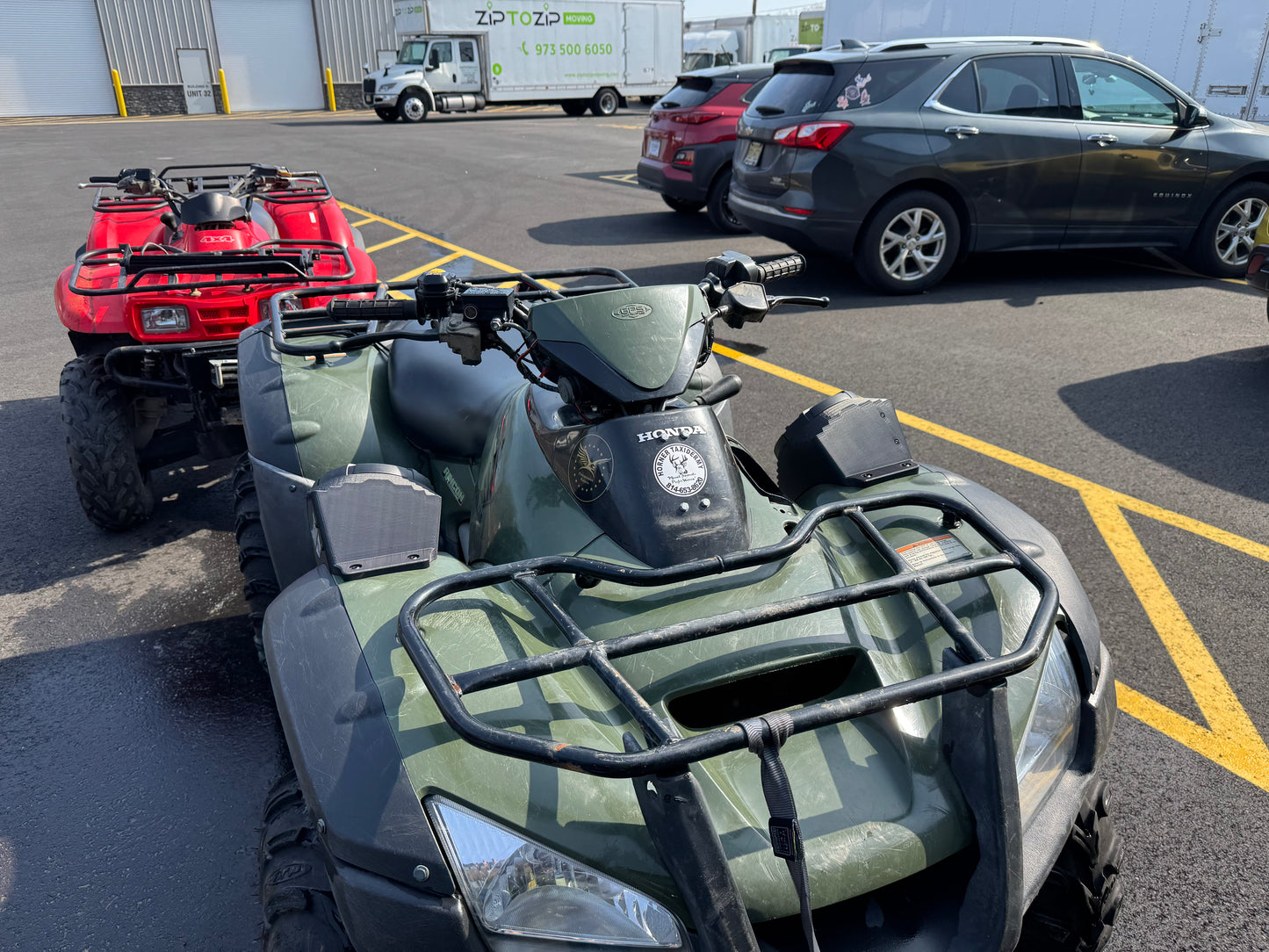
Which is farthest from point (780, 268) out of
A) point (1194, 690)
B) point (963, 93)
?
point (963, 93)

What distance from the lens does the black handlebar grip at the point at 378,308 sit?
2812 mm

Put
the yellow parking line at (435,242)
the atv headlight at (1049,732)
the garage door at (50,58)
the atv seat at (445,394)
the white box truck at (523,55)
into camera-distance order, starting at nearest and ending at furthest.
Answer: the atv headlight at (1049,732) < the atv seat at (445,394) < the yellow parking line at (435,242) < the white box truck at (523,55) < the garage door at (50,58)

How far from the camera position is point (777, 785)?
1.47 m

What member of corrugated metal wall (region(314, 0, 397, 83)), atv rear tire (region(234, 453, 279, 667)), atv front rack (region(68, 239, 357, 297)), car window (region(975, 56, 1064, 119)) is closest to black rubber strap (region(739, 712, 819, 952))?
atv rear tire (region(234, 453, 279, 667))

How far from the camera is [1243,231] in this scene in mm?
8516

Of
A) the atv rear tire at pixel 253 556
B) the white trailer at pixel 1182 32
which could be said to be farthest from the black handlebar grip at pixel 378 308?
the white trailer at pixel 1182 32

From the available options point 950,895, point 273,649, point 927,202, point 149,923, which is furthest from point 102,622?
point 927,202

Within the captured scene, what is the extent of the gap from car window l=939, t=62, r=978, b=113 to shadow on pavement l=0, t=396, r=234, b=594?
6.18 meters

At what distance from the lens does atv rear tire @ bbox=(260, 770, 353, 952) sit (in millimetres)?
1695

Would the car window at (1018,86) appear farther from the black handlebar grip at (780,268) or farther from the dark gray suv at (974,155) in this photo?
the black handlebar grip at (780,268)

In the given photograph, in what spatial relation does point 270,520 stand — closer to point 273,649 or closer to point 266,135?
point 273,649

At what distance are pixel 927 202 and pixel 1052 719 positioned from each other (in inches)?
260

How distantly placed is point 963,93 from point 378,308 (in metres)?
6.60

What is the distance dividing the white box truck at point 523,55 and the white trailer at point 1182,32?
13886 millimetres
